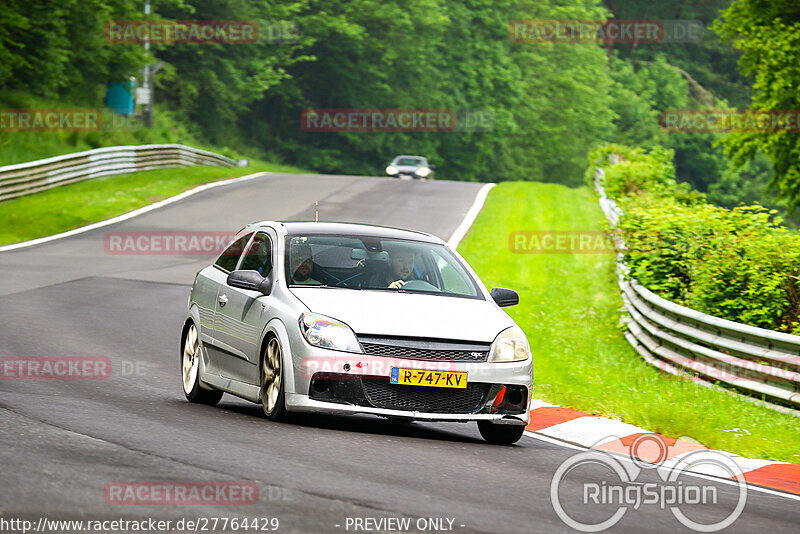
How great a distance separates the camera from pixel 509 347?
30.4 ft

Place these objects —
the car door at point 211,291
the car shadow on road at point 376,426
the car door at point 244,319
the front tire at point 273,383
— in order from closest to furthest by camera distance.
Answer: the front tire at point 273,383 < the car shadow on road at point 376,426 < the car door at point 244,319 < the car door at point 211,291

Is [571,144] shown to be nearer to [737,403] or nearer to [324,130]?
[324,130]

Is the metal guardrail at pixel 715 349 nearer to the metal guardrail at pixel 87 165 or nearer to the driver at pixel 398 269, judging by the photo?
the driver at pixel 398 269

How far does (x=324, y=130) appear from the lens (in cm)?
7362

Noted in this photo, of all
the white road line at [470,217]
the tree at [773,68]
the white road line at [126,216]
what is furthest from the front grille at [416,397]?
the tree at [773,68]

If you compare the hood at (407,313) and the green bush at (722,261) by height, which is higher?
the hood at (407,313)

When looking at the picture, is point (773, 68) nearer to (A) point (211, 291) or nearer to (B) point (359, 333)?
(A) point (211, 291)

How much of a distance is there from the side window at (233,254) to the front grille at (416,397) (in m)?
2.55

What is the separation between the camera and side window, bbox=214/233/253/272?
1099 cm

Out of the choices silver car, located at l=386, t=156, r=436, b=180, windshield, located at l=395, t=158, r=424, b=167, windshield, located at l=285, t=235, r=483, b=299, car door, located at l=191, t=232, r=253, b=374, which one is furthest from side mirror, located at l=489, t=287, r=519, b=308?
windshield, located at l=395, t=158, r=424, b=167

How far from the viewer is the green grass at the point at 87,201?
1124 inches

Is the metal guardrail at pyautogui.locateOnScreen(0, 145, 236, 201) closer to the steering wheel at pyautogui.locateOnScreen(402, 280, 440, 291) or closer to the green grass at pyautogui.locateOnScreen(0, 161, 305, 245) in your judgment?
the green grass at pyautogui.locateOnScreen(0, 161, 305, 245)

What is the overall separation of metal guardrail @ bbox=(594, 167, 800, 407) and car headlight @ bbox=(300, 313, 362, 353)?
5.01 metres

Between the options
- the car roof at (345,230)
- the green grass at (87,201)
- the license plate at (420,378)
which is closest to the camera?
the license plate at (420,378)
